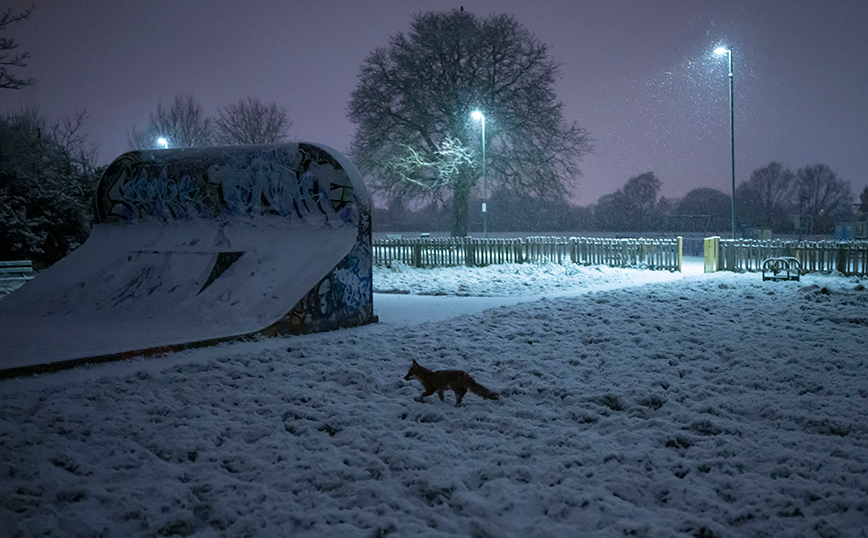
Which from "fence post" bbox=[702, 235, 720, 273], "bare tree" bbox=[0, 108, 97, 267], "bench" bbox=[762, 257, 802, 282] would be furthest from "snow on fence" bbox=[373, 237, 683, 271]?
"bare tree" bbox=[0, 108, 97, 267]

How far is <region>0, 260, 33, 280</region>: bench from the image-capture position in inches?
758

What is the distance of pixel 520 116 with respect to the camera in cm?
2864

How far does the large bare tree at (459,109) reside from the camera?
28250 mm

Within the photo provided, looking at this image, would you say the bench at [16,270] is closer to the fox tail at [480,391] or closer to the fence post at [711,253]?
the fox tail at [480,391]

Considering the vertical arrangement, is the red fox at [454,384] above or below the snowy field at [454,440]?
above

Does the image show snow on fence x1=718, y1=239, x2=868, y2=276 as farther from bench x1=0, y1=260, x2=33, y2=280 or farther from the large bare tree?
bench x1=0, y1=260, x2=33, y2=280

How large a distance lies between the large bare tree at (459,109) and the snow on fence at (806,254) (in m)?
10.2

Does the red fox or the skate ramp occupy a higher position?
the skate ramp

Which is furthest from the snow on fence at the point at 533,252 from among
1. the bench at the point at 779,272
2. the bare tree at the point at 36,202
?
the bare tree at the point at 36,202

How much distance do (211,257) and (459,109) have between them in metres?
19.6

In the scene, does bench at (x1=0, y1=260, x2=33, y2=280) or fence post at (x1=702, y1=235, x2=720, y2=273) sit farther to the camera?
fence post at (x1=702, y1=235, x2=720, y2=273)

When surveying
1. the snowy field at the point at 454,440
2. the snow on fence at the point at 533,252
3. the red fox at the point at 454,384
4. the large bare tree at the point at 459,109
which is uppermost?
the large bare tree at the point at 459,109

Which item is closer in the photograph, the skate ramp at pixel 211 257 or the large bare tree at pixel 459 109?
the skate ramp at pixel 211 257

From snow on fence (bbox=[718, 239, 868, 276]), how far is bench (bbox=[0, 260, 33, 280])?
22333 mm
